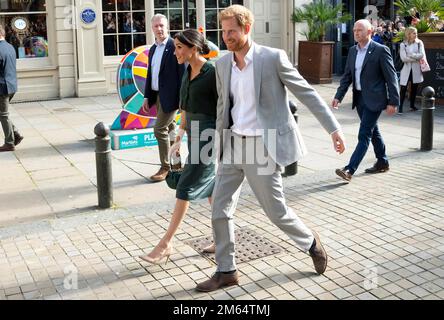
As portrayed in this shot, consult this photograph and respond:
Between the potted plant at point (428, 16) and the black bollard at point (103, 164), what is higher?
the potted plant at point (428, 16)

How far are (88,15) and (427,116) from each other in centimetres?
909

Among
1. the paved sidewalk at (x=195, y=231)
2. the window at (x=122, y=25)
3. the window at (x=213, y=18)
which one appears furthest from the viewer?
the window at (x=213, y=18)

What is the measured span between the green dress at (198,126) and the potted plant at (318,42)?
39.2 feet

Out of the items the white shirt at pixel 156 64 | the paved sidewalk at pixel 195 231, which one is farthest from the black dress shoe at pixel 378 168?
the white shirt at pixel 156 64

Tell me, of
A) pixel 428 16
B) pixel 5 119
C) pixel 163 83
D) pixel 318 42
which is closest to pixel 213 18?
pixel 318 42

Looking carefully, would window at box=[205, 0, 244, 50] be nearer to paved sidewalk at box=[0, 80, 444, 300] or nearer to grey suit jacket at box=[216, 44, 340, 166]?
paved sidewalk at box=[0, 80, 444, 300]

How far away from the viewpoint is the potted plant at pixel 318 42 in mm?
16438

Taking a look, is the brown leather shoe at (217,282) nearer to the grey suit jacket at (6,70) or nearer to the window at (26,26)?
the grey suit jacket at (6,70)

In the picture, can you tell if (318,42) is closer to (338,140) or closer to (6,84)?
(6,84)

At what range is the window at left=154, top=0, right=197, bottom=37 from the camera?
634 inches

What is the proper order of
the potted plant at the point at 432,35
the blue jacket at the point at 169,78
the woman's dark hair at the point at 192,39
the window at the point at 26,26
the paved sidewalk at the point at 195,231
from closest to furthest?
1. the paved sidewalk at the point at 195,231
2. the woman's dark hair at the point at 192,39
3. the blue jacket at the point at 169,78
4. the potted plant at the point at 432,35
5. the window at the point at 26,26

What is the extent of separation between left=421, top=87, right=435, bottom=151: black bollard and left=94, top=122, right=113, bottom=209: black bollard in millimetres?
4689

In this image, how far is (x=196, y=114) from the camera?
15.9 ft

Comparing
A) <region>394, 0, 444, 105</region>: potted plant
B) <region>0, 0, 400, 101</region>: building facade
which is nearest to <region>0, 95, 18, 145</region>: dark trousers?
<region>0, 0, 400, 101</region>: building facade
